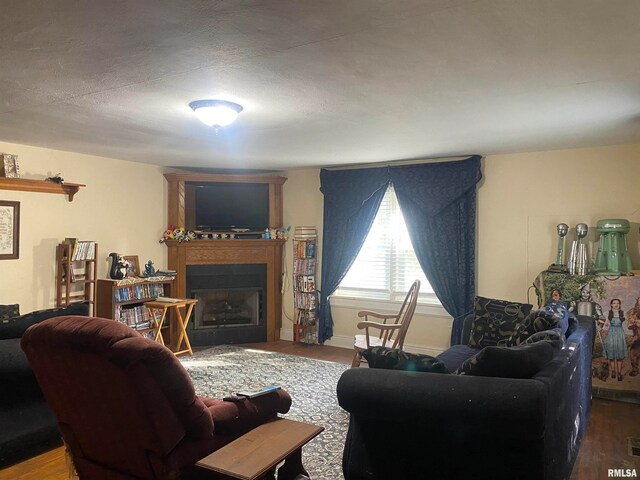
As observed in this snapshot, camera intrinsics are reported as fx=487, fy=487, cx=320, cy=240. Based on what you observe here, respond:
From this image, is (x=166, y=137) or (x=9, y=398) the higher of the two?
(x=166, y=137)

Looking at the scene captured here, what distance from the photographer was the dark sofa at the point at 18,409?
118 inches

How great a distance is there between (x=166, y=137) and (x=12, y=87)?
1.54 metres

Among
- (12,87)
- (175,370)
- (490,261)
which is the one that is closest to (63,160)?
(12,87)

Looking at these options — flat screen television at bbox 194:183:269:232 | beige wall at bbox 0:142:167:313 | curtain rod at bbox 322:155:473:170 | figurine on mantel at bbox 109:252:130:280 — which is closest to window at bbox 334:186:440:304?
curtain rod at bbox 322:155:473:170

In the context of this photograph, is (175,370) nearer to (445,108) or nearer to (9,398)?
(9,398)

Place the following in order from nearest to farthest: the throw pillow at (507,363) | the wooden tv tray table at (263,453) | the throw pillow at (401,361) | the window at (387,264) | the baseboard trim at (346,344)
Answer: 1. the wooden tv tray table at (263,453)
2. the throw pillow at (507,363)
3. the throw pillow at (401,361)
4. the baseboard trim at (346,344)
5. the window at (387,264)

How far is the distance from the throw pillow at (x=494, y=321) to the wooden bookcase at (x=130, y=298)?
365 centimetres

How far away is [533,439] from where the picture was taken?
2.02 meters

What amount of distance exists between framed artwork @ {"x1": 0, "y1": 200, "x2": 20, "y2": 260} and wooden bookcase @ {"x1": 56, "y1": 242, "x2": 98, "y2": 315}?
16.8 inches

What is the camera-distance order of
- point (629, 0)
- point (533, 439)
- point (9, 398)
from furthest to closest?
point (9, 398)
point (533, 439)
point (629, 0)

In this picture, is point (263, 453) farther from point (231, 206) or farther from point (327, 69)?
point (231, 206)

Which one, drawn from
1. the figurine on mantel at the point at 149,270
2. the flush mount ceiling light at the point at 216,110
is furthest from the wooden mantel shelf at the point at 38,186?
the flush mount ceiling light at the point at 216,110

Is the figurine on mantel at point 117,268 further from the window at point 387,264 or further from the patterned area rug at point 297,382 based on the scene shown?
the window at point 387,264

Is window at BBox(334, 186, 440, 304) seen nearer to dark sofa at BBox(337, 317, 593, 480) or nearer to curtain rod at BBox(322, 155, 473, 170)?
curtain rod at BBox(322, 155, 473, 170)
